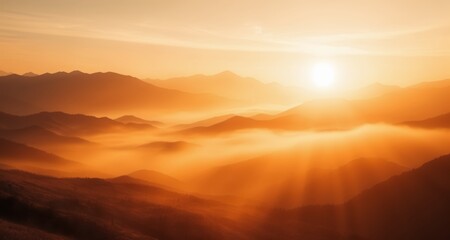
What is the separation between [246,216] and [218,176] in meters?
65.1

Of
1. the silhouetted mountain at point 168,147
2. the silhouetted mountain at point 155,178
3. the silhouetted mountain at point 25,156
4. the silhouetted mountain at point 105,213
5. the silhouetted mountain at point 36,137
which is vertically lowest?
the silhouetted mountain at point 105,213

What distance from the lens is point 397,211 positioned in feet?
170

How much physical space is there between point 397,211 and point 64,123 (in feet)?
459

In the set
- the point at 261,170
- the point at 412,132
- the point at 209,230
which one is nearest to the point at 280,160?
the point at 261,170

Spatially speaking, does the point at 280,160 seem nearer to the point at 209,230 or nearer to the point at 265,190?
the point at 265,190

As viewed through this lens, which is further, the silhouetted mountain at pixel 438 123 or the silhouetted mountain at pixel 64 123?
the silhouetted mountain at pixel 64 123

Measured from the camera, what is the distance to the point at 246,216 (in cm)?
4231

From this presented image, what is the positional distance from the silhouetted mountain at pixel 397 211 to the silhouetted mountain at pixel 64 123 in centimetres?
11936

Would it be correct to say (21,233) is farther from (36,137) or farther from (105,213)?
(36,137)

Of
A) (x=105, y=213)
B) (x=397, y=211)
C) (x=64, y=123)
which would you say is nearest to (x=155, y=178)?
(x=397, y=211)

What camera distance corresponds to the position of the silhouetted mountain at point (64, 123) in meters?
153

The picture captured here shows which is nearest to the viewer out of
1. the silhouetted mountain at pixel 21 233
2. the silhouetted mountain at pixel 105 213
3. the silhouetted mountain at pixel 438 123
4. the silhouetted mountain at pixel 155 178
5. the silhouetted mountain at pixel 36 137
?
the silhouetted mountain at pixel 21 233

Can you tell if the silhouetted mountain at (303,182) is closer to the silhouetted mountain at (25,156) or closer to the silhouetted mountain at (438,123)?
the silhouetted mountain at (25,156)

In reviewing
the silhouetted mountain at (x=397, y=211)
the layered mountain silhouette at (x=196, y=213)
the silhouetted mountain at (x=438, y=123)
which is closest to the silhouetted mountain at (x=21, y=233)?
the layered mountain silhouette at (x=196, y=213)
